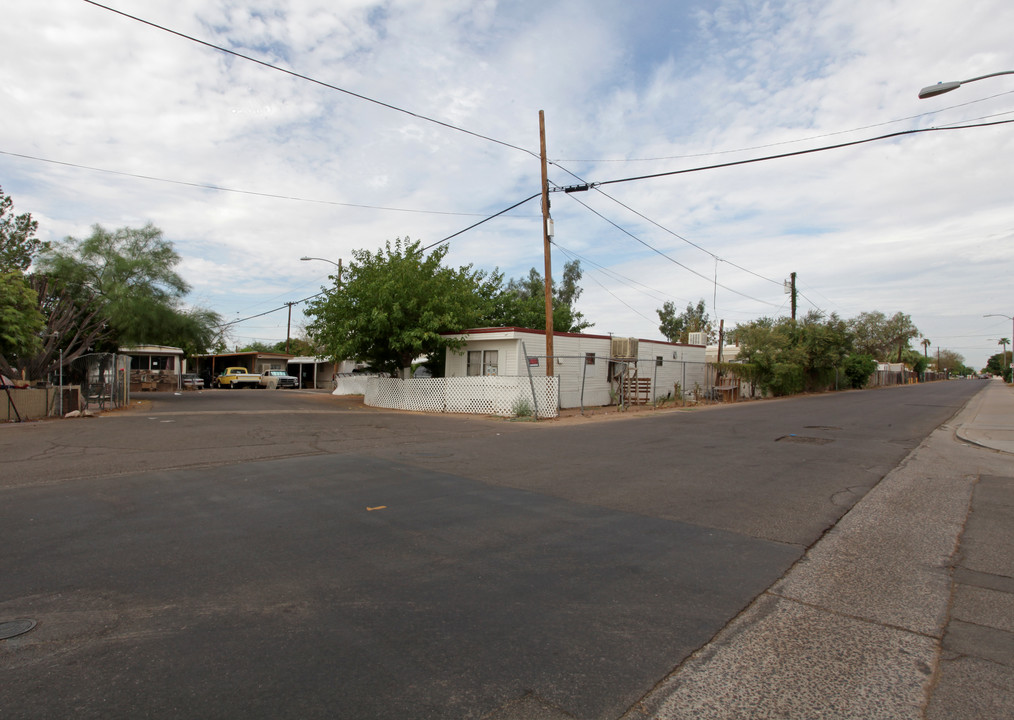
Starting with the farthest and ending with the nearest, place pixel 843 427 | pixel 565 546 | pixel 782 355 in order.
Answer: pixel 782 355 → pixel 843 427 → pixel 565 546

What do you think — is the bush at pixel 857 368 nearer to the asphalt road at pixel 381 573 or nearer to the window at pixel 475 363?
the window at pixel 475 363

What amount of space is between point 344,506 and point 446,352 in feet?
59.0

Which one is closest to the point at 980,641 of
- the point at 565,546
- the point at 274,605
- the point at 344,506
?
the point at 565,546

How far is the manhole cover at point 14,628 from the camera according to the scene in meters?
3.42

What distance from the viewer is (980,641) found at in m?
3.57

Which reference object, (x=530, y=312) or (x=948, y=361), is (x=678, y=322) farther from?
(x=948, y=361)

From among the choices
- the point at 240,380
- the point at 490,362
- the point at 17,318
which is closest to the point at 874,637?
the point at 490,362

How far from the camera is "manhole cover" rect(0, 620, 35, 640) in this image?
3424mm

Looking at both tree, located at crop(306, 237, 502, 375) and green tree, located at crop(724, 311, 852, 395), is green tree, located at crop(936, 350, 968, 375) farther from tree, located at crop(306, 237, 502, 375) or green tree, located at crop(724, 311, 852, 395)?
tree, located at crop(306, 237, 502, 375)

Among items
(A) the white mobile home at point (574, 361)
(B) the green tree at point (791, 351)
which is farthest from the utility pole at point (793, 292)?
(A) the white mobile home at point (574, 361)

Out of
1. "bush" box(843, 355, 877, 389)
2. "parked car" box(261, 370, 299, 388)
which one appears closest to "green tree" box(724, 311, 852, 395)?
"bush" box(843, 355, 877, 389)

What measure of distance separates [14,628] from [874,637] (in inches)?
208

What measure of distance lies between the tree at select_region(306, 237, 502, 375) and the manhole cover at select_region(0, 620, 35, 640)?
18227mm

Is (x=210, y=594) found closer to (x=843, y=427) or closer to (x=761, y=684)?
(x=761, y=684)
